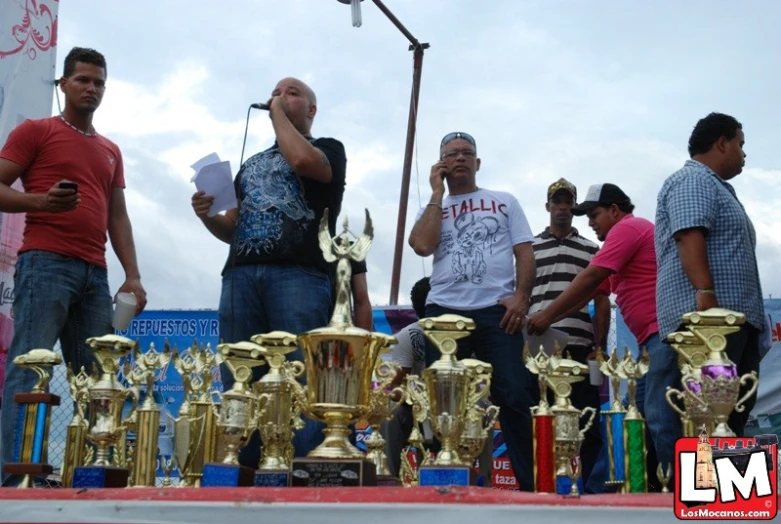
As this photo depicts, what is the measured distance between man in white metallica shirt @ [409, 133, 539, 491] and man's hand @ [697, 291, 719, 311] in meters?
0.78

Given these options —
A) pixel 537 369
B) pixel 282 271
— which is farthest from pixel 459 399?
pixel 282 271

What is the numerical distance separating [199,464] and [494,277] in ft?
5.35

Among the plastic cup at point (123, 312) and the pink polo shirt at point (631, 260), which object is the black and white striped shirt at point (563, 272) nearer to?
the pink polo shirt at point (631, 260)

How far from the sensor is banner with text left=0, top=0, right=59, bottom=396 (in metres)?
4.80

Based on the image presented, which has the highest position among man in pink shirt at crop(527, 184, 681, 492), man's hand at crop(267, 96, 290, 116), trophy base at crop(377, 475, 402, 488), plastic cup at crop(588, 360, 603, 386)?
man's hand at crop(267, 96, 290, 116)

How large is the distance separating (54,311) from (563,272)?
2.33 meters

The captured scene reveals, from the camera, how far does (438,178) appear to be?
4.00 m

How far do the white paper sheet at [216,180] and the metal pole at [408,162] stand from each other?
569 cm

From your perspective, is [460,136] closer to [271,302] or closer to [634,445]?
[271,302]

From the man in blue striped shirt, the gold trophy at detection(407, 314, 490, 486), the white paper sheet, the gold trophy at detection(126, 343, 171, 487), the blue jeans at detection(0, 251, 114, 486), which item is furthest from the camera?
the white paper sheet

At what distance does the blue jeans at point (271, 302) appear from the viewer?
308cm

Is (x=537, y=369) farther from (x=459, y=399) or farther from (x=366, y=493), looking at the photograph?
(x=366, y=493)

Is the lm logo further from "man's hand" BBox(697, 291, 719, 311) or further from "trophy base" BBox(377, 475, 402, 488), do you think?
"man's hand" BBox(697, 291, 719, 311)

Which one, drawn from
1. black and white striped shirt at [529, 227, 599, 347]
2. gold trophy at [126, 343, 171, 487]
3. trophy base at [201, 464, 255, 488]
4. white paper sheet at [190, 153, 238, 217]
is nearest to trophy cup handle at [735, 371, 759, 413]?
trophy base at [201, 464, 255, 488]
